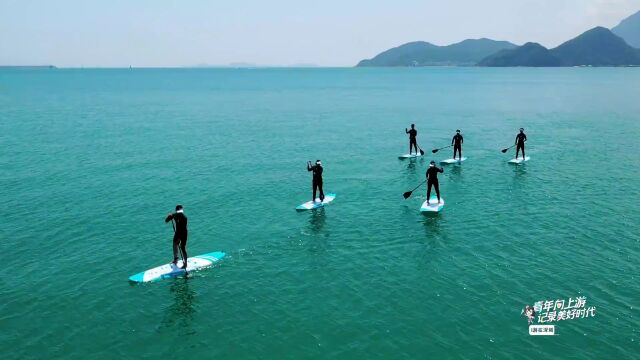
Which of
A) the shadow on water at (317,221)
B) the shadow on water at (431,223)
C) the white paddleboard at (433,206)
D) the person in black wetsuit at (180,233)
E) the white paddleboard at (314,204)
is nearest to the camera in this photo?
the person in black wetsuit at (180,233)

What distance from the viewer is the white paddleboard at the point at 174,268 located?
21.0 meters

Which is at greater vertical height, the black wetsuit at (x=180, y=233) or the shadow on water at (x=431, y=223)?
the black wetsuit at (x=180, y=233)

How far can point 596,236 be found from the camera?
2505 cm

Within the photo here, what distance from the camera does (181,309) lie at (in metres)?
18.7

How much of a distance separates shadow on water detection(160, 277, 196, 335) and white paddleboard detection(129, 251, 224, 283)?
533mm

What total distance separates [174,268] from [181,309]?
10.7 ft

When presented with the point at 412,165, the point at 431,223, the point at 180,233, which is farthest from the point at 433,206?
the point at 180,233

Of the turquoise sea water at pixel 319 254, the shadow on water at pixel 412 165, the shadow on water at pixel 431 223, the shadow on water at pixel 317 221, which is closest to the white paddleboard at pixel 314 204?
the shadow on water at pixel 317 221

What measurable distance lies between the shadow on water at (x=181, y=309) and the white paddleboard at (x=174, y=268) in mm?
533

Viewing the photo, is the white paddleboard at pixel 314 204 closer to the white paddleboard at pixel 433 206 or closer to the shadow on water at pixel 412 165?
the white paddleboard at pixel 433 206

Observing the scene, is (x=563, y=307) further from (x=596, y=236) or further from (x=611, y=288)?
(x=596, y=236)

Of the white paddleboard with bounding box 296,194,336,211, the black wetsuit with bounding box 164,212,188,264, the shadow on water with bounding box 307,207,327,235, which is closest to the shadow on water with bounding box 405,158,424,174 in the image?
the white paddleboard with bounding box 296,194,336,211

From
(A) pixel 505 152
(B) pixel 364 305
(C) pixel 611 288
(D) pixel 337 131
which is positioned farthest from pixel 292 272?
(D) pixel 337 131

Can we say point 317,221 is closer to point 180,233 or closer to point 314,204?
point 314,204
